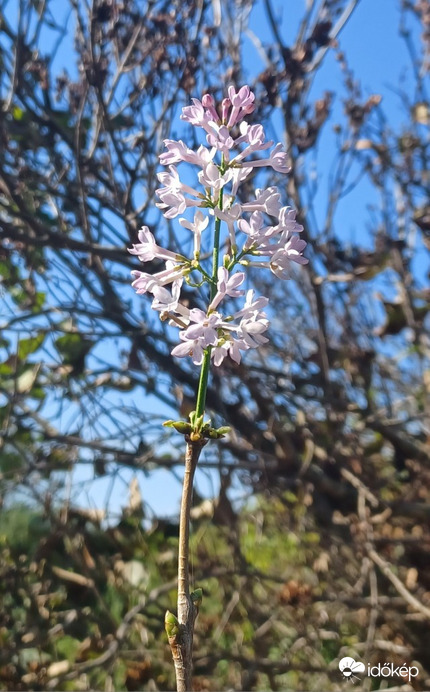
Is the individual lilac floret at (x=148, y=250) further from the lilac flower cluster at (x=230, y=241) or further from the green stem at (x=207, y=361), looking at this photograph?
the green stem at (x=207, y=361)

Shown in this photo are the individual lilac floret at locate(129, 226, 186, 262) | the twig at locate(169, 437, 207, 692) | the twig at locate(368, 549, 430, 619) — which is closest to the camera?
the twig at locate(169, 437, 207, 692)

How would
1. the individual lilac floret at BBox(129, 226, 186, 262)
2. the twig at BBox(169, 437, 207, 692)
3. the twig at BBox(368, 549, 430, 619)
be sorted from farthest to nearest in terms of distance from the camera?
the twig at BBox(368, 549, 430, 619) → the individual lilac floret at BBox(129, 226, 186, 262) → the twig at BBox(169, 437, 207, 692)

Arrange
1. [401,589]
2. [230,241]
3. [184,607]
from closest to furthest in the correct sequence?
1. [184,607]
2. [230,241]
3. [401,589]

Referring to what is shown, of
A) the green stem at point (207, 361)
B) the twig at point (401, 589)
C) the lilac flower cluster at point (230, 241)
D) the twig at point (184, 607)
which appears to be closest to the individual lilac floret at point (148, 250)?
the lilac flower cluster at point (230, 241)

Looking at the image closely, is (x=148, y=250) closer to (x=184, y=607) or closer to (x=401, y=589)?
(x=184, y=607)

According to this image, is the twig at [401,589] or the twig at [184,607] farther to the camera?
the twig at [401,589]

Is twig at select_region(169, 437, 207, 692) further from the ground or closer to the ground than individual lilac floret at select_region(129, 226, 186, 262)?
closer to the ground

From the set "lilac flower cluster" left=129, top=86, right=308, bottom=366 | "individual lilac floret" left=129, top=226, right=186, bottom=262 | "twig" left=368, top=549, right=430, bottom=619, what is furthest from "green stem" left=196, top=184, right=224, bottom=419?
"twig" left=368, top=549, right=430, bottom=619

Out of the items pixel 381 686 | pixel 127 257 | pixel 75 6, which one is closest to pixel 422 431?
pixel 381 686

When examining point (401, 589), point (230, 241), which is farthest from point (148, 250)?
point (401, 589)

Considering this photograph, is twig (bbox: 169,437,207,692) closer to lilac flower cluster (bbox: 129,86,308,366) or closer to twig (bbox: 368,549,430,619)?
lilac flower cluster (bbox: 129,86,308,366)
